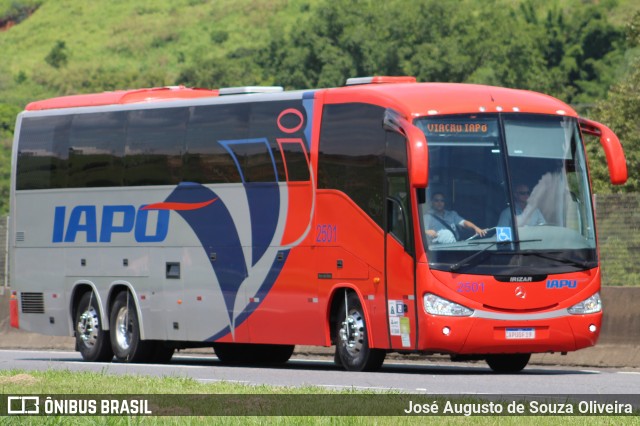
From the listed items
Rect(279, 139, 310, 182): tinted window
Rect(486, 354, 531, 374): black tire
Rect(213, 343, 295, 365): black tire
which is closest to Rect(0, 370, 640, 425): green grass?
Rect(279, 139, 310, 182): tinted window

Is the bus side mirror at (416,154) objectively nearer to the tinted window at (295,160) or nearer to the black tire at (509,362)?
the tinted window at (295,160)

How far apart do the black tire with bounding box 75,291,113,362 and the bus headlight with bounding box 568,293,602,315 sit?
8.19 meters

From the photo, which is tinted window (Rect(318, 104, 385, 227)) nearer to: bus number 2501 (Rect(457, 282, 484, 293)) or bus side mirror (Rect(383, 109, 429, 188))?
bus side mirror (Rect(383, 109, 429, 188))

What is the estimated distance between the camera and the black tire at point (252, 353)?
78.6 ft

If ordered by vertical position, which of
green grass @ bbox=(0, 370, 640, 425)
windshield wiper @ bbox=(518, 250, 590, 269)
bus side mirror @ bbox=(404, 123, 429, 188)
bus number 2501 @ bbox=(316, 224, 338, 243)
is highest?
bus side mirror @ bbox=(404, 123, 429, 188)

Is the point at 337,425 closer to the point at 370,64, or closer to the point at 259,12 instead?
the point at 370,64

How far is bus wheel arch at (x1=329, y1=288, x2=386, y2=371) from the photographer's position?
64.8 feet

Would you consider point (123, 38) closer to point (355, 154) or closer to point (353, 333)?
point (355, 154)

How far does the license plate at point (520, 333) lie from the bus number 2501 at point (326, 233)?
9.25 feet

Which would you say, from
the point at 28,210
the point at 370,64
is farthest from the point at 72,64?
the point at 28,210

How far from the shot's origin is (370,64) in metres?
104

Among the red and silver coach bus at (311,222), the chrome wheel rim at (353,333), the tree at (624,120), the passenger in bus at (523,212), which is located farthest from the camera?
the tree at (624,120)

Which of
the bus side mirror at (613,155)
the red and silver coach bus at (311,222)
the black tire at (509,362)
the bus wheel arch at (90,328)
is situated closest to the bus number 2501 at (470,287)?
the red and silver coach bus at (311,222)

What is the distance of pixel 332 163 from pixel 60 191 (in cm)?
617
